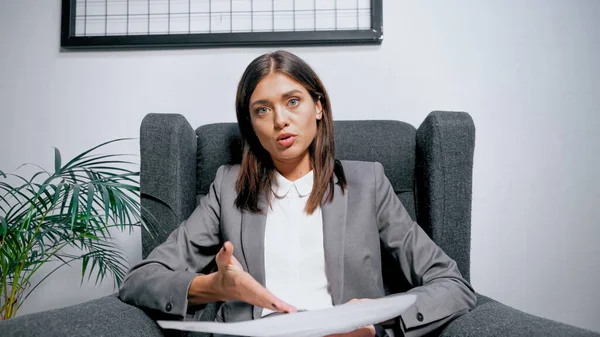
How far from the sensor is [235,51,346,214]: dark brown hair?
1.12 metres

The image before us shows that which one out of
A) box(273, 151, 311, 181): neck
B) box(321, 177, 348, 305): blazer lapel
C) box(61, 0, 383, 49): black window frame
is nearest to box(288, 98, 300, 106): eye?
box(273, 151, 311, 181): neck

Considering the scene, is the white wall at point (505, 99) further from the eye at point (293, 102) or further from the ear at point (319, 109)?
the eye at point (293, 102)

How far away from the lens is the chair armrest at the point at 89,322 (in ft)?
2.29

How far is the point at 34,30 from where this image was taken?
1.59 meters

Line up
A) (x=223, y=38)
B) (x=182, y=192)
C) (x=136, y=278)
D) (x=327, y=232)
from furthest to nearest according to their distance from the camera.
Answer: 1. (x=223, y=38)
2. (x=182, y=192)
3. (x=327, y=232)
4. (x=136, y=278)

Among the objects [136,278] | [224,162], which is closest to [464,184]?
[224,162]

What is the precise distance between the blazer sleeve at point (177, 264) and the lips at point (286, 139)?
0.76 feet

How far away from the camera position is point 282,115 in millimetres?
1077

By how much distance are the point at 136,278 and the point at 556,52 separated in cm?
157

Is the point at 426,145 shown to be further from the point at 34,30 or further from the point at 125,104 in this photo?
the point at 34,30

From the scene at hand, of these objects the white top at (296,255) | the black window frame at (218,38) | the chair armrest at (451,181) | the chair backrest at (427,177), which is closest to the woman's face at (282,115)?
the white top at (296,255)

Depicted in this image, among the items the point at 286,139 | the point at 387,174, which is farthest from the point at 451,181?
the point at 286,139

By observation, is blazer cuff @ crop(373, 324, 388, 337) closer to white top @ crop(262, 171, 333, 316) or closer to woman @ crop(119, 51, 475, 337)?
woman @ crop(119, 51, 475, 337)

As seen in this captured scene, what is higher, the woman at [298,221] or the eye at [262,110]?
the eye at [262,110]
